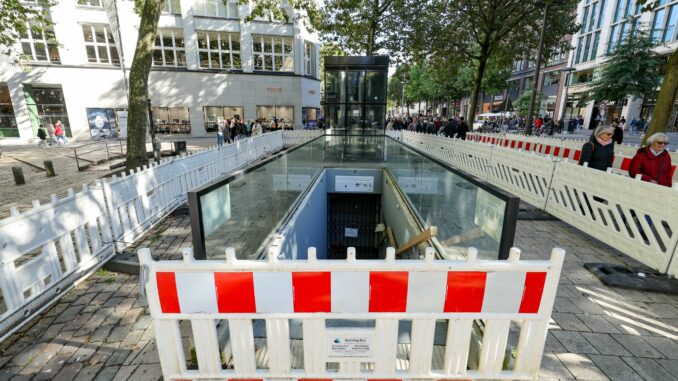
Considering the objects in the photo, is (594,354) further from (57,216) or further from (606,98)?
(606,98)

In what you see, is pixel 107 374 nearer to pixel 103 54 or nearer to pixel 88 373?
pixel 88 373

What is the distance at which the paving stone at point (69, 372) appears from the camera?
7.74ft

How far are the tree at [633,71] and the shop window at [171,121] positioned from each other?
3141 cm

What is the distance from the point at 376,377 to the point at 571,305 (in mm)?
2710

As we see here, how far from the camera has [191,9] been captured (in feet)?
79.5

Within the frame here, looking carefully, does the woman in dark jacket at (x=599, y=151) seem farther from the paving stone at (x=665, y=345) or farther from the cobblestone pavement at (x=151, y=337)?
the paving stone at (x=665, y=345)

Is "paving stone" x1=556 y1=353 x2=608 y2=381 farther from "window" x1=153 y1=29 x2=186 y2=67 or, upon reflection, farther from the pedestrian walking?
"window" x1=153 y1=29 x2=186 y2=67

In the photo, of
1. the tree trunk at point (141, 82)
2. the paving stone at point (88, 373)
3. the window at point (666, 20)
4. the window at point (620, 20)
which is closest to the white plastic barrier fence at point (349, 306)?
the paving stone at point (88, 373)

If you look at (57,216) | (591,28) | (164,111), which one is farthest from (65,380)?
(591,28)

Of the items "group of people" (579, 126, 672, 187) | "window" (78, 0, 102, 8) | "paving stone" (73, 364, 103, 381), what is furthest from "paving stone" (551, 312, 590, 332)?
"window" (78, 0, 102, 8)

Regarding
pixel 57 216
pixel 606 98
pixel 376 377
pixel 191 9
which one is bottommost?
pixel 376 377

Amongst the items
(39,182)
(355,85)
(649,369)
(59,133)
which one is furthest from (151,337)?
(59,133)

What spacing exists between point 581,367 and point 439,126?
71.7 ft

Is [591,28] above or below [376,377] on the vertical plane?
above
